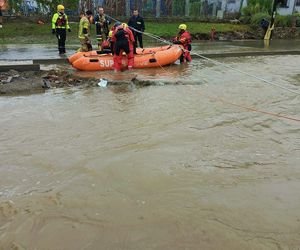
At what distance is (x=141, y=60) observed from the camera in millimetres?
11945

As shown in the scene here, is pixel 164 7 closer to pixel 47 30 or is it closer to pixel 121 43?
pixel 47 30

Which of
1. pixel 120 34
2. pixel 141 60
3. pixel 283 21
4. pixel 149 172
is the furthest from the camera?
pixel 283 21

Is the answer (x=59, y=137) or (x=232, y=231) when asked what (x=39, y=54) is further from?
(x=232, y=231)

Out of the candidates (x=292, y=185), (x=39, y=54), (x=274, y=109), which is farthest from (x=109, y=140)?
(x=39, y=54)

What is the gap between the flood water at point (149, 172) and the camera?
3.59m

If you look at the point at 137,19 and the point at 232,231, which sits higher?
the point at 137,19

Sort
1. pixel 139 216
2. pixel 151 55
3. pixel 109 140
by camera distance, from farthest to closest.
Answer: pixel 151 55
pixel 109 140
pixel 139 216

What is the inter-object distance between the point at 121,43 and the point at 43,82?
260 centimetres

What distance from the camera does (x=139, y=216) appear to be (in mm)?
3873

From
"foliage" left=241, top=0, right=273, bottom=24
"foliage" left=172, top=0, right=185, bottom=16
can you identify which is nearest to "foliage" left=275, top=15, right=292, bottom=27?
"foliage" left=241, top=0, right=273, bottom=24

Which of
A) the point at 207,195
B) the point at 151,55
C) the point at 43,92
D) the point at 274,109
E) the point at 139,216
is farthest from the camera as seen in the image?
the point at 151,55

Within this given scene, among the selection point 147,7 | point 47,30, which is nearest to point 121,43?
point 47,30

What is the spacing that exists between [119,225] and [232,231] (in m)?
1.04

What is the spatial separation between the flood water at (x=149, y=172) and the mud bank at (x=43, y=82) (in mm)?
648
